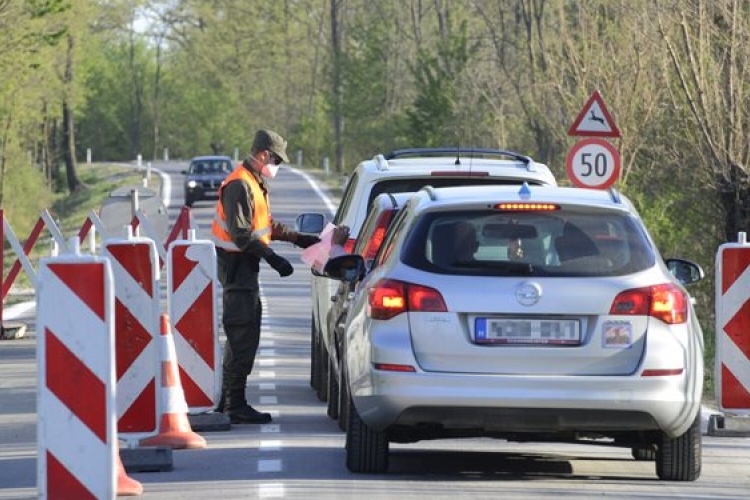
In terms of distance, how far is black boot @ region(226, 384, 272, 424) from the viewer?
Answer: 13328 millimetres

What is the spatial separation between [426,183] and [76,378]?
526 centimetres

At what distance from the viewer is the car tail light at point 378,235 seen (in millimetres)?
12227

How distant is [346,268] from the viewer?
1158 cm

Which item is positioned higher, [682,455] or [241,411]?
[682,455]

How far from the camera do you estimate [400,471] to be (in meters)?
10.9

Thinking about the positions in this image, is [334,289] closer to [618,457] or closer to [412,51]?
[618,457]

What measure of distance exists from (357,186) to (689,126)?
1099cm

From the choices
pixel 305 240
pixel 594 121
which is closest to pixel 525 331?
pixel 305 240

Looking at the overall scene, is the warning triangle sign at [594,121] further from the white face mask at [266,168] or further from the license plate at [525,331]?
the license plate at [525,331]

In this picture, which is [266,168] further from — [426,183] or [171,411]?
[171,411]

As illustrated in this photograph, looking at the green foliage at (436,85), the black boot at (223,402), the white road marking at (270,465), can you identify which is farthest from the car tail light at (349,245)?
the green foliage at (436,85)

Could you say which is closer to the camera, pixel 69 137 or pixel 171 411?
pixel 171 411

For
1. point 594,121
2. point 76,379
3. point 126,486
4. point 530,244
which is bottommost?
point 126,486

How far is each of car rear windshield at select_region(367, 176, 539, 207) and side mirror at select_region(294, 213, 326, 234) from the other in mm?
888
